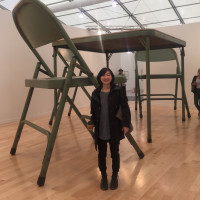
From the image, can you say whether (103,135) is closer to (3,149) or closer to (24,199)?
(24,199)

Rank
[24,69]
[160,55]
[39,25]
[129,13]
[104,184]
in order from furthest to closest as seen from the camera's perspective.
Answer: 1. [129,13]
2. [24,69]
3. [160,55]
4. [39,25]
5. [104,184]

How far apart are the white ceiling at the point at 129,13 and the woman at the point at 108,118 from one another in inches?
271

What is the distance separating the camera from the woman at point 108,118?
1.17 metres

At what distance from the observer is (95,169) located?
55.7 inches

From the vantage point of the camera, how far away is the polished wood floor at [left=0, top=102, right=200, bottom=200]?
1115mm

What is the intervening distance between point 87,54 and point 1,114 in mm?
2008

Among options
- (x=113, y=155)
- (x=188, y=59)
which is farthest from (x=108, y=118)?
(x=188, y=59)

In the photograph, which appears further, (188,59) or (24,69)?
(188,59)

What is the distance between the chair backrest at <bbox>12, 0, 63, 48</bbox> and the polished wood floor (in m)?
0.71

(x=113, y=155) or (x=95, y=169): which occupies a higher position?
(x=113, y=155)

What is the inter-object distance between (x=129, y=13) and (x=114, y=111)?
8.06m

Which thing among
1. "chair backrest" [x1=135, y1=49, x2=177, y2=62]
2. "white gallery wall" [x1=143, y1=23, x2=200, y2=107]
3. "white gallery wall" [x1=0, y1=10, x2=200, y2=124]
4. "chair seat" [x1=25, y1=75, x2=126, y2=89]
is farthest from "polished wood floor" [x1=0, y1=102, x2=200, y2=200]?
"white gallery wall" [x1=143, y1=23, x2=200, y2=107]

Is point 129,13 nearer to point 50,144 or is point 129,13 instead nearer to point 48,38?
point 48,38

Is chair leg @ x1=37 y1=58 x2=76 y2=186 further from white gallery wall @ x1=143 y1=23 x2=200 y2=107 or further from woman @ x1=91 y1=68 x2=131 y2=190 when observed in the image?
white gallery wall @ x1=143 y1=23 x2=200 y2=107
